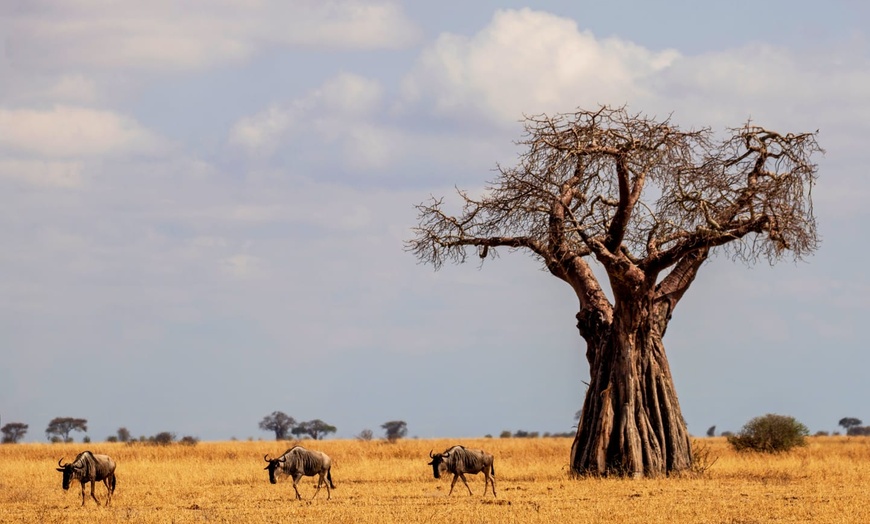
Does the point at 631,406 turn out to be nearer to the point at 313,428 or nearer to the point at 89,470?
the point at 89,470

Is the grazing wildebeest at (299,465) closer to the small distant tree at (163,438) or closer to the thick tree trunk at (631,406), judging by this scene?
the thick tree trunk at (631,406)

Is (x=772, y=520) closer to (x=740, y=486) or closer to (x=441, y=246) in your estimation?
(x=740, y=486)

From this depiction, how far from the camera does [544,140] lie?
84.3 ft

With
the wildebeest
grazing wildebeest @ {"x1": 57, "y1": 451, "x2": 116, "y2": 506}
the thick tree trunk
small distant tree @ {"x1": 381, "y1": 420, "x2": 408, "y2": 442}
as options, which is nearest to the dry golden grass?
grazing wildebeest @ {"x1": 57, "y1": 451, "x2": 116, "y2": 506}

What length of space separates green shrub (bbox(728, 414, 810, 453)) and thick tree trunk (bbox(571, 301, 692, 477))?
14.7 m

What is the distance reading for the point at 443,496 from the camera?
72.0 feet

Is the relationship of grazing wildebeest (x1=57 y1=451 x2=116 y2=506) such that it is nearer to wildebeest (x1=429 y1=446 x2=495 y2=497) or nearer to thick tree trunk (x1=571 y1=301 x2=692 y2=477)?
wildebeest (x1=429 y1=446 x2=495 y2=497)

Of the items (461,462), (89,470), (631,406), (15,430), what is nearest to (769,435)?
(631,406)

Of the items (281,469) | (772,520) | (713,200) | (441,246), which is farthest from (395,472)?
(772,520)

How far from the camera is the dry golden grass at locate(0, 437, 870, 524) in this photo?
18.1m

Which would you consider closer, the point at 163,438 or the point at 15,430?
the point at 163,438

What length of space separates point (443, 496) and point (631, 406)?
5798mm

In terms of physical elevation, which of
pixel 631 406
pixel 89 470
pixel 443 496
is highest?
pixel 631 406

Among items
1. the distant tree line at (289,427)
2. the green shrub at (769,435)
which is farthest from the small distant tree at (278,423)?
Answer: the green shrub at (769,435)
